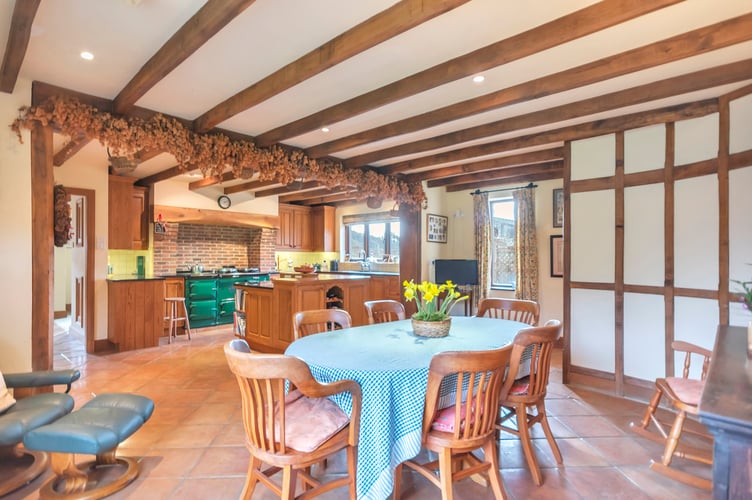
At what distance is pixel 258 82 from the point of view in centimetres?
279

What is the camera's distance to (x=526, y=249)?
220 inches

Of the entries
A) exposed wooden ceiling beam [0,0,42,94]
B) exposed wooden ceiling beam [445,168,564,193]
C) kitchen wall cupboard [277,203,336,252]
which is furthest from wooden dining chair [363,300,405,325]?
kitchen wall cupboard [277,203,336,252]

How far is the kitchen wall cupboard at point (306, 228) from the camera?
26.7 ft

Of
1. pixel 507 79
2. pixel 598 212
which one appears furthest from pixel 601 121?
pixel 507 79

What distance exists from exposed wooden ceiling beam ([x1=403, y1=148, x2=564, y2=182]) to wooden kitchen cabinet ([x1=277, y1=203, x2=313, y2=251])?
11.4 ft

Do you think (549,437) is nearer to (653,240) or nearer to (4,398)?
(653,240)

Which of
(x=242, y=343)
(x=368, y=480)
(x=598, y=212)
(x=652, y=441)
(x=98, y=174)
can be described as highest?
(x=98, y=174)

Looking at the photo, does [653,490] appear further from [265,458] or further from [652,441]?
[265,458]

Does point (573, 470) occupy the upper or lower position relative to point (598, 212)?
lower

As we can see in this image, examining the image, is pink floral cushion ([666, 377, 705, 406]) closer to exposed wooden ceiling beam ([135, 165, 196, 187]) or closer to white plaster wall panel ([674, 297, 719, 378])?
white plaster wall panel ([674, 297, 719, 378])

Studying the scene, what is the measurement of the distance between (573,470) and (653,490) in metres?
0.40

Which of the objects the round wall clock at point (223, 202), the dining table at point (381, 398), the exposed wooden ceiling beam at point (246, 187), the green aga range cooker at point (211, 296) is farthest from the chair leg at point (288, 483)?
the round wall clock at point (223, 202)

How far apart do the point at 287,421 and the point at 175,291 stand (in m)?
5.29

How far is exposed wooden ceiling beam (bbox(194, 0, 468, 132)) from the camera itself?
1813 mm
